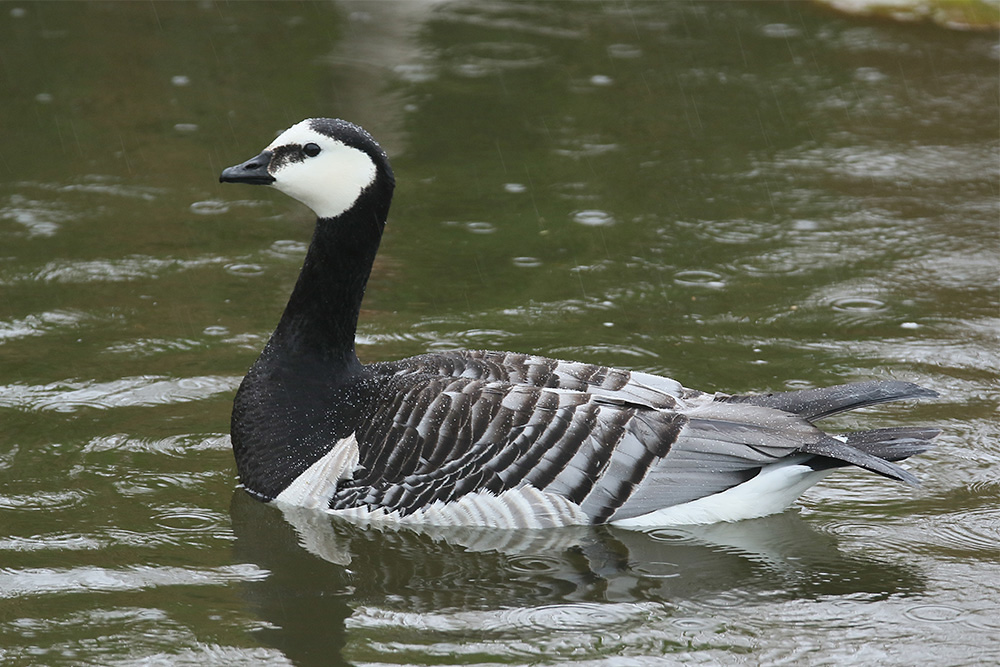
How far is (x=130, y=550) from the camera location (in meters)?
6.26

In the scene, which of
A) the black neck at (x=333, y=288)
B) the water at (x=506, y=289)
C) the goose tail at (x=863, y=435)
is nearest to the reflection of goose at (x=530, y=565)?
the water at (x=506, y=289)

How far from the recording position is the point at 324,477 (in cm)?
659

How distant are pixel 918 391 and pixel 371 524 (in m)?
2.71

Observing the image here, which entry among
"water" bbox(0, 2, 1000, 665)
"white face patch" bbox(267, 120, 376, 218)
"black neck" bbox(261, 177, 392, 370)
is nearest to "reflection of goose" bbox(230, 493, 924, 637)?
"water" bbox(0, 2, 1000, 665)

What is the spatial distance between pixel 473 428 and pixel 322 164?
1487 millimetres

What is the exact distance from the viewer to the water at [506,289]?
230 inches

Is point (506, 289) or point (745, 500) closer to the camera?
point (745, 500)

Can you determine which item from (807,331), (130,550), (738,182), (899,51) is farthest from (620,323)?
(899,51)

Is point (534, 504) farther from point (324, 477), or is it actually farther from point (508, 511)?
point (324, 477)

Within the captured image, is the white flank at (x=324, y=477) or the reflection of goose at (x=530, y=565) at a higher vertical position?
the white flank at (x=324, y=477)

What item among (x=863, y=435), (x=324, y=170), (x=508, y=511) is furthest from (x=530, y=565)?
(x=324, y=170)

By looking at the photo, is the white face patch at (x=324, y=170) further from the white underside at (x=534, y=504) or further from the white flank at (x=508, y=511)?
the white flank at (x=508, y=511)

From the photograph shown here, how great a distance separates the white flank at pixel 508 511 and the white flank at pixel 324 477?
0.28 meters

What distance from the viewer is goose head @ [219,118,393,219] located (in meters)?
6.54
